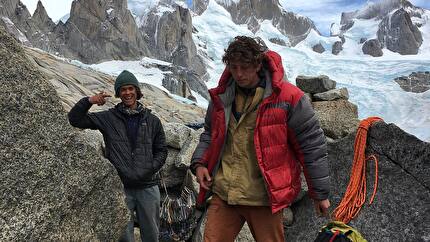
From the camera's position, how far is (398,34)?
156250mm

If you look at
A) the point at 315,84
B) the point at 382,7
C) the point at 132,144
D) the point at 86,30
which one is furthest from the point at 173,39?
the point at 382,7

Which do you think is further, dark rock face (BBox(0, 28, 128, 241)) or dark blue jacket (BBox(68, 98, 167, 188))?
dark blue jacket (BBox(68, 98, 167, 188))

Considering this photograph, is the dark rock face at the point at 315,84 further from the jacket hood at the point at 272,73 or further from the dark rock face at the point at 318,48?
the dark rock face at the point at 318,48

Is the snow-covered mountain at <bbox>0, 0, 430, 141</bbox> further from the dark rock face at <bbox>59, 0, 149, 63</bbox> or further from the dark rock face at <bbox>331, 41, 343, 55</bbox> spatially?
the dark rock face at <bbox>59, 0, 149, 63</bbox>

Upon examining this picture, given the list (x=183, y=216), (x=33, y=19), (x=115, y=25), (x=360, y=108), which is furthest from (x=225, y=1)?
(x=183, y=216)

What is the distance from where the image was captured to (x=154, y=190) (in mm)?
4168

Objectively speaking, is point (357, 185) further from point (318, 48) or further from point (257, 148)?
point (318, 48)

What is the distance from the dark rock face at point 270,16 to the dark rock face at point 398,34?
34.7 metres

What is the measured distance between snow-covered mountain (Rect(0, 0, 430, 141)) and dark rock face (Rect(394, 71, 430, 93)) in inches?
90.0

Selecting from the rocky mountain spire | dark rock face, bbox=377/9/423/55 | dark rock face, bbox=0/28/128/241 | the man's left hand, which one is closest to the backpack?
the man's left hand

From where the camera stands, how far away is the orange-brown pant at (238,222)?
3125mm

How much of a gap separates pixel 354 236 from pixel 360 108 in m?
57.4

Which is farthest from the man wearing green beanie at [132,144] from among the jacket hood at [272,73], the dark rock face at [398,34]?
the dark rock face at [398,34]

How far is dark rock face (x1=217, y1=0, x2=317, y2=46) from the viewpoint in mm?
165625
